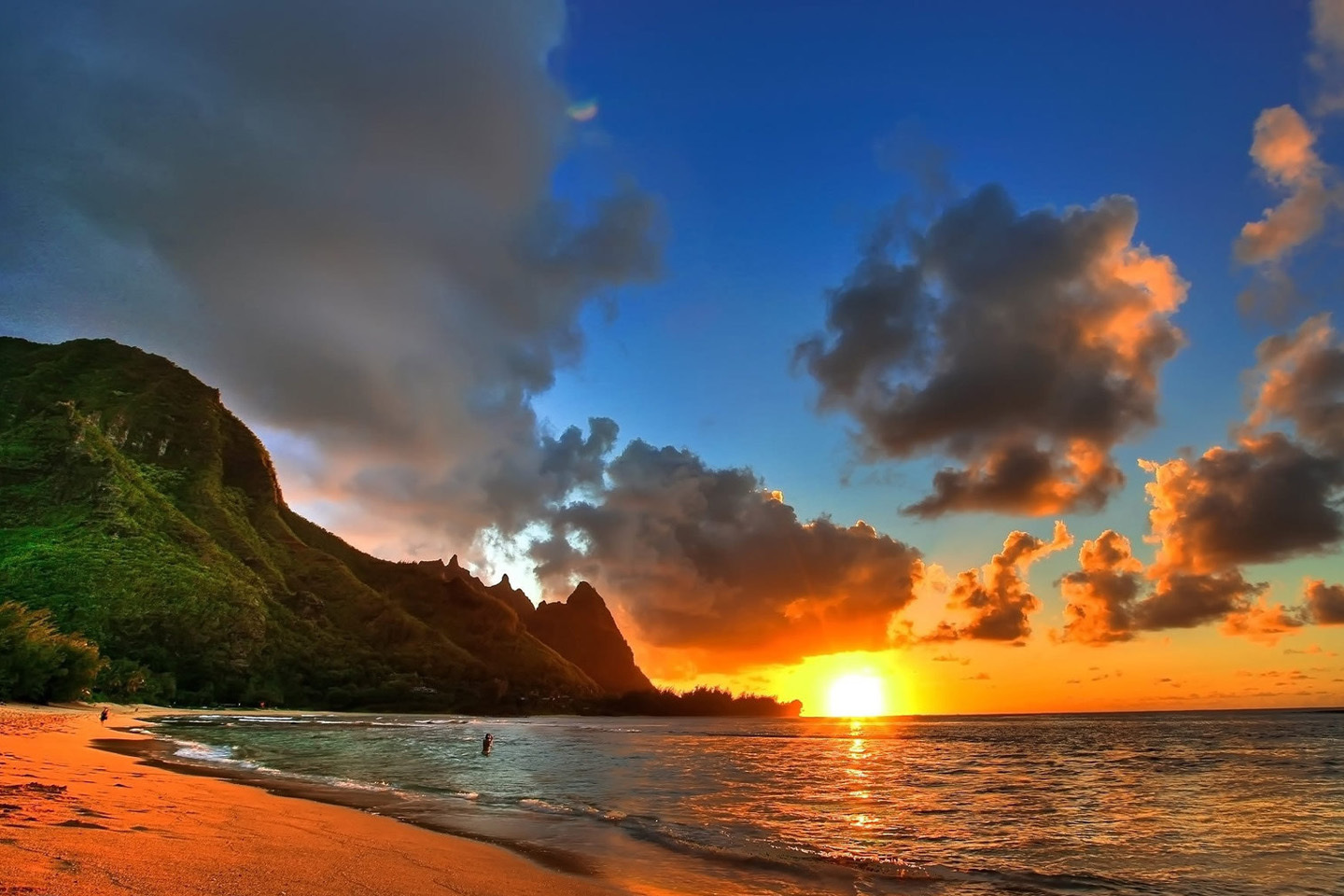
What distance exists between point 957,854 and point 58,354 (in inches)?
10044

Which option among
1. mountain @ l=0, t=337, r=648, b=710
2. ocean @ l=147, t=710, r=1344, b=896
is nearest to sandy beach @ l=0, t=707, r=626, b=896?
ocean @ l=147, t=710, r=1344, b=896

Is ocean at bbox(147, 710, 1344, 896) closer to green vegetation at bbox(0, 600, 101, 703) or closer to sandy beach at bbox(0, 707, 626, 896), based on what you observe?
sandy beach at bbox(0, 707, 626, 896)

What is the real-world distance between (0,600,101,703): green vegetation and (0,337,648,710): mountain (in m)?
Answer: 36.5

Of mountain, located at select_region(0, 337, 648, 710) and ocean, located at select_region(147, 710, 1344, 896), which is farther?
mountain, located at select_region(0, 337, 648, 710)

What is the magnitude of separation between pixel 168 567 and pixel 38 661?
70.1 m

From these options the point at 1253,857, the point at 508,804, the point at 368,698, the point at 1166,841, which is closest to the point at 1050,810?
the point at 1166,841

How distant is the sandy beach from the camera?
7.70 meters

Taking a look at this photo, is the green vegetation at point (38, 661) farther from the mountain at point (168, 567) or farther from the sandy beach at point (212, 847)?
the sandy beach at point (212, 847)

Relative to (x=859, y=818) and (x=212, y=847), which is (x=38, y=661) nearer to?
(x=859, y=818)

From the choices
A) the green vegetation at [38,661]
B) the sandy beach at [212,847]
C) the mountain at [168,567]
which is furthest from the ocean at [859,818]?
the mountain at [168,567]

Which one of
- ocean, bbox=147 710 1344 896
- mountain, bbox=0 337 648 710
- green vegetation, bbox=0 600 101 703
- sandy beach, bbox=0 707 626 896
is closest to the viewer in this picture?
sandy beach, bbox=0 707 626 896

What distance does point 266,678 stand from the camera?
143625mm

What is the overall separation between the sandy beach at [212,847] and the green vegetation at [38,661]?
176 ft

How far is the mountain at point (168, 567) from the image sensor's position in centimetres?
11000
